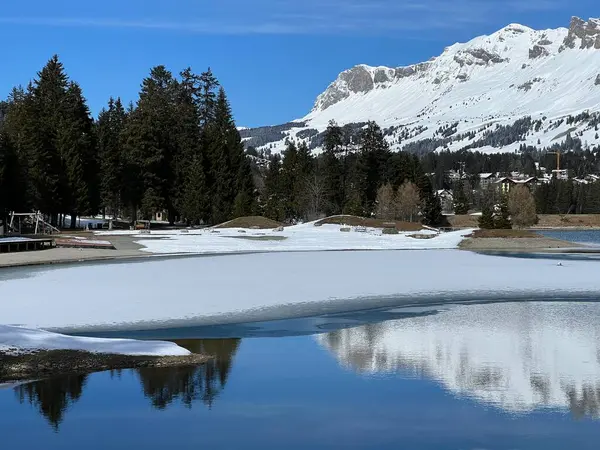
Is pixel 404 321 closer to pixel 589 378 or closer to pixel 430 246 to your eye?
pixel 589 378

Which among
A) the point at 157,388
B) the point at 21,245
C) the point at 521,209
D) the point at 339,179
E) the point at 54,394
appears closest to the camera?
the point at 54,394

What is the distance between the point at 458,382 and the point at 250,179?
81.9 metres

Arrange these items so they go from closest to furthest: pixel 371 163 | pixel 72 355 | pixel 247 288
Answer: pixel 72 355
pixel 247 288
pixel 371 163

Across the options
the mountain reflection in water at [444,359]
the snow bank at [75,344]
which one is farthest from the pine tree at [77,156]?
the snow bank at [75,344]

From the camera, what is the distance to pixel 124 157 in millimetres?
83312

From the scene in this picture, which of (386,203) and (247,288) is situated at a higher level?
(386,203)

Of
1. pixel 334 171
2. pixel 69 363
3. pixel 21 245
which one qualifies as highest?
pixel 334 171

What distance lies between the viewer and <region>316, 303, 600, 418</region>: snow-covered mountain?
13.0 meters

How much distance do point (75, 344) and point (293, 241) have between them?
142 ft

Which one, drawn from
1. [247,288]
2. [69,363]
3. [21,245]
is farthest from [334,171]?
[69,363]

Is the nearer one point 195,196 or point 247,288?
point 247,288

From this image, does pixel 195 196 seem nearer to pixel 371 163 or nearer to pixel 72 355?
pixel 371 163

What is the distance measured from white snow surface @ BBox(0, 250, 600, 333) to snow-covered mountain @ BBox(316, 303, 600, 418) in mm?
3504

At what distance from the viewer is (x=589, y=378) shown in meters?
14.0
